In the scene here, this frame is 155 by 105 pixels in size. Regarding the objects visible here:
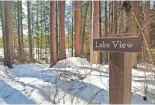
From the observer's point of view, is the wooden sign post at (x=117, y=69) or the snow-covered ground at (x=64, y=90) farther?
the snow-covered ground at (x=64, y=90)

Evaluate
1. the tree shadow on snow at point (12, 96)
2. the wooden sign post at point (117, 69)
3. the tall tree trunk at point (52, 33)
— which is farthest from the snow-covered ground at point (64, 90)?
the tall tree trunk at point (52, 33)

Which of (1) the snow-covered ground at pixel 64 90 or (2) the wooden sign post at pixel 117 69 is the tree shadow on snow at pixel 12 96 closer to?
(1) the snow-covered ground at pixel 64 90

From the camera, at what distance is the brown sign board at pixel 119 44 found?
2223 millimetres

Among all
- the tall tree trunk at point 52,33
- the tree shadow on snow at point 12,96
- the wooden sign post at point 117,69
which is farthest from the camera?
the tall tree trunk at point 52,33

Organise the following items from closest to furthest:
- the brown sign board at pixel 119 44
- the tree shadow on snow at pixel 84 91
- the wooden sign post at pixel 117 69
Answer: the brown sign board at pixel 119 44 < the wooden sign post at pixel 117 69 < the tree shadow on snow at pixel 84 91

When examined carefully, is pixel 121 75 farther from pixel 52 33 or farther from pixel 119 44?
pixel 52 33

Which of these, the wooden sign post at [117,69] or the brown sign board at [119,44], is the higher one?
the brown sign board at [119,44]

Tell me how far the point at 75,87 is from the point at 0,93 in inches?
68.4

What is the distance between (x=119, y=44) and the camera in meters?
2.37

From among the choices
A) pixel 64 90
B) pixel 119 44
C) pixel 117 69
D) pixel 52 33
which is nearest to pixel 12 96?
pixel 64 90

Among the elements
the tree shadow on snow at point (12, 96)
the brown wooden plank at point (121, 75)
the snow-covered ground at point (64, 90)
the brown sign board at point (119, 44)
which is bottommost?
the tree shadow on snow at point (12, 96)

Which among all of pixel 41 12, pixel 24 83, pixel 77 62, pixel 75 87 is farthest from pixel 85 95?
pixel 41 12

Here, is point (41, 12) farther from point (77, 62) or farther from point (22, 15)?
point (77, 62)

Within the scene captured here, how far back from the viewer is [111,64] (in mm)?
2607
